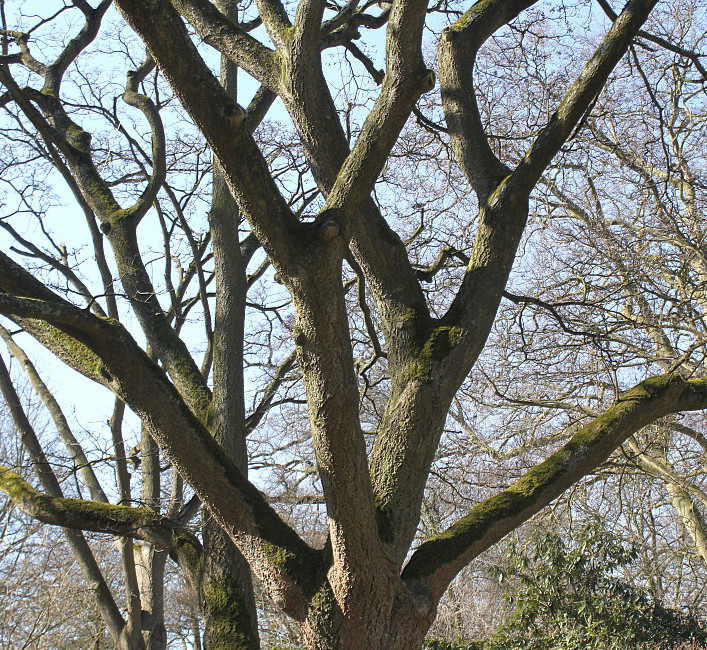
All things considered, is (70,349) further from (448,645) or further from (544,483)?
(448,645)

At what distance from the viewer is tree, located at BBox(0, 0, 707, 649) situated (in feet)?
8.85

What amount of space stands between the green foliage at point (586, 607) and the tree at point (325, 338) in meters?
3.52

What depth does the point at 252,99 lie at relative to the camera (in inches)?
205

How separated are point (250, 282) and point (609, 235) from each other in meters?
3.46

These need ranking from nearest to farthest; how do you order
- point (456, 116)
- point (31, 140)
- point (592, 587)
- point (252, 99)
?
point (456, 116) → point (252, 99) → point (31, 140) → point (592, 587)

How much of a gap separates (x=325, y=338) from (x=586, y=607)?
5.21 meters

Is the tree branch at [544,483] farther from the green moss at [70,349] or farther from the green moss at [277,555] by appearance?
the green moss at [70,349]

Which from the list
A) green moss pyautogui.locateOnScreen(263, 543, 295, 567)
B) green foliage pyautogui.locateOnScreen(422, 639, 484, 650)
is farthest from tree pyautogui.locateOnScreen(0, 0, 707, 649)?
green foliage pyautogui.locateOnScreen(422, 639, 484, 650)

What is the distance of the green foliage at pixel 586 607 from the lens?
6324mm

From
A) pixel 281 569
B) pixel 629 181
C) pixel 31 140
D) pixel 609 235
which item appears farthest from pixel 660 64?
pixel 281 569

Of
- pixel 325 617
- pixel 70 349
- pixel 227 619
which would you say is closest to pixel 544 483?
pixel 325 617

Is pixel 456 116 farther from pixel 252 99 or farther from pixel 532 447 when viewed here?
pixel 532 447

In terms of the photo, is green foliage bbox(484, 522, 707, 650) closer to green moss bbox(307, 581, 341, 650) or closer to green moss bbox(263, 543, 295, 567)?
green moss bbox(307, 581, 341, 650)

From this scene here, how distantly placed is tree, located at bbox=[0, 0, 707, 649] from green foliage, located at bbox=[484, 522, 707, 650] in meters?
3.52
